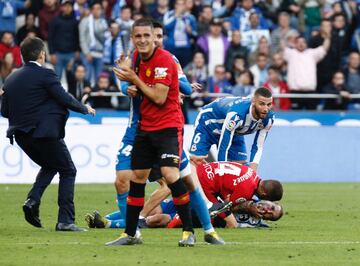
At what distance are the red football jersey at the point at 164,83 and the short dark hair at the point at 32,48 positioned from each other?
2.32m

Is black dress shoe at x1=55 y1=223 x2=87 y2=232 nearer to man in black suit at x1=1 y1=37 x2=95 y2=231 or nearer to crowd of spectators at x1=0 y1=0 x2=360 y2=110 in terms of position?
man in black suit at x1=1 y1=37 x2=95 y2=231

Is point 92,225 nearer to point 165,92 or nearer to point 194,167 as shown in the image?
point 194,167

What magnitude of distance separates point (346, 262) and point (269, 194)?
3906mm

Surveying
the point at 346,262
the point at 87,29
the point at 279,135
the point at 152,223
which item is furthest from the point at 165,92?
the point at 87,29

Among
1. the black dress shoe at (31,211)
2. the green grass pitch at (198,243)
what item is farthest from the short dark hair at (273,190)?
the black dress shoe at (31,211)

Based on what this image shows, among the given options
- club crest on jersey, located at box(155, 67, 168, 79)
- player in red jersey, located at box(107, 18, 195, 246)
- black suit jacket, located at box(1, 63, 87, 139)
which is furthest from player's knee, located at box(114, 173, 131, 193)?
club crest on jersey, located at box(155, 67, 168, 79)

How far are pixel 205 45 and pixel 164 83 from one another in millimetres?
15668

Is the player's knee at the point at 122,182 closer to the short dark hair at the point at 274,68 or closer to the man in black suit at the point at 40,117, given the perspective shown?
the man in black suit at the point at 40,117

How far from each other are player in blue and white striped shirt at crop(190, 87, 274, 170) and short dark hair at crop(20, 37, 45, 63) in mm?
3265

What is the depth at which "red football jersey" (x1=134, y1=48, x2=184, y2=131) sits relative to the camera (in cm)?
1173

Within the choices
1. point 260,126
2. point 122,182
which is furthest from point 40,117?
point 260,126

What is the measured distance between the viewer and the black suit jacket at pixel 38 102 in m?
13.8

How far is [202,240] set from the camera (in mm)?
12797

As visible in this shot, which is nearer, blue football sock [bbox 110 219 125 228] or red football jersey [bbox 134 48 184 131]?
red football jersey [bbox 134 48 184 131]
